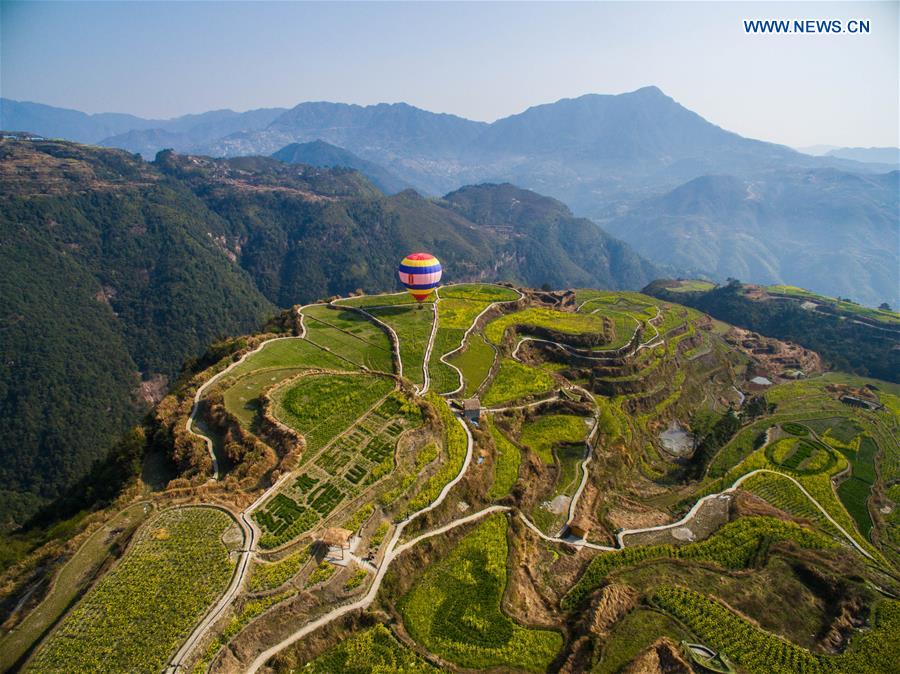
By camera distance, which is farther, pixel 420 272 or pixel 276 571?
pixel 420 272

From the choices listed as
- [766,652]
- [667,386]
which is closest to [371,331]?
[667,386]

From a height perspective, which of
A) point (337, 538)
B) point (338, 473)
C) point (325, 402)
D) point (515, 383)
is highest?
point (325, 402)

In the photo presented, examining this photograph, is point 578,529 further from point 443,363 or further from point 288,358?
point 288,358

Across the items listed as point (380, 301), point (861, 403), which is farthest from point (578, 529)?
point (861, 403)

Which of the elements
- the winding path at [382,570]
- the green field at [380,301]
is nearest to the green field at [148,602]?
the winding path at [382,570]

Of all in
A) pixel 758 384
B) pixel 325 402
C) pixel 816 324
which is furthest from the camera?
pixel 816 324

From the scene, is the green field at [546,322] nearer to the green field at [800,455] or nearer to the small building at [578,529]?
the green field at [800,455]

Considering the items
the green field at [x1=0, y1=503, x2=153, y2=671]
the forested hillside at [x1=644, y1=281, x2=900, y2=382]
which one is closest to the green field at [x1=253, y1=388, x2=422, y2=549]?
the green field at [x1=0, y1=503, x2=153, y2=671]
